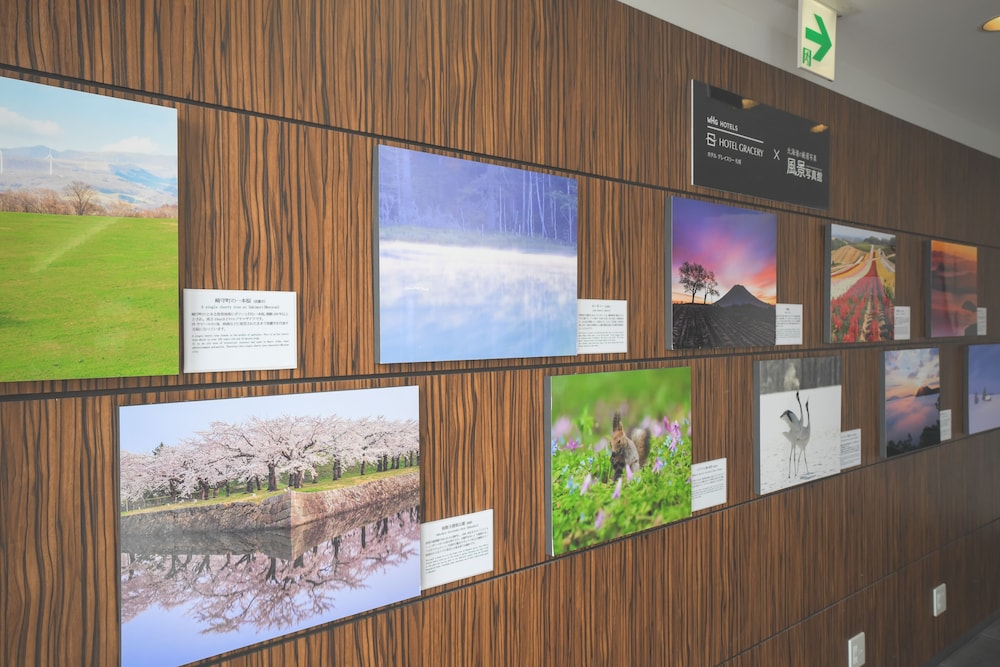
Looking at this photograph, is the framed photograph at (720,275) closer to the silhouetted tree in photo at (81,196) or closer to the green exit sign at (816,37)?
the green exit sign at (816,37)

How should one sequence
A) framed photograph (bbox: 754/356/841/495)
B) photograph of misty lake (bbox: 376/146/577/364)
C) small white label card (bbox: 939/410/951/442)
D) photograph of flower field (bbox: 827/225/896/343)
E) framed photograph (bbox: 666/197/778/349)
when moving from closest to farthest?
1. photograph of misty lake (bbox: 376/146/577/364)
2. framed photograph (bbox: 666/197/778/349)
3. framed photograph (bbox: 754/356/841/495)
4. photograph of flower field (bbox: 827/225/896/343)
5. small white label card (bbox: 939/410/951/442)

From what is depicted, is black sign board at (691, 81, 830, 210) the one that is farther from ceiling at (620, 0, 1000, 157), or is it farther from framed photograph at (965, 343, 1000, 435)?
framed photograph at (965, 343, 1000, 435)

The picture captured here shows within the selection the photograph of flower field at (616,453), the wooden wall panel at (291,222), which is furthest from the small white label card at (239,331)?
the photograph of flower field at (616,453)

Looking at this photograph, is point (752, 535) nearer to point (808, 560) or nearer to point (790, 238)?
point (808, 560)

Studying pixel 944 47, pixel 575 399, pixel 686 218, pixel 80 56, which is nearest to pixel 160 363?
pixel 80 56

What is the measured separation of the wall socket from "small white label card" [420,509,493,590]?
275cm

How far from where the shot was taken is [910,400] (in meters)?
2.96

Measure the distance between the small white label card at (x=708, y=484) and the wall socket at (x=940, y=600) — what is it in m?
1.84

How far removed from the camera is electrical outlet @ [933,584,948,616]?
3152 millimetres

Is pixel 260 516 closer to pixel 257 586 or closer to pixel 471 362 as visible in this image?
pixel 257 586

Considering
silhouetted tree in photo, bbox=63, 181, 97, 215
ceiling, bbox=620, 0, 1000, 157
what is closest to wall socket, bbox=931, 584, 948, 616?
ceiling, bbox=620, 0, 1000, 157

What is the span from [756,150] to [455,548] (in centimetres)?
166

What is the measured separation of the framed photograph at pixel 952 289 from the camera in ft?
10.1

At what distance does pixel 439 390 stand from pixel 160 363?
1.93 ft
